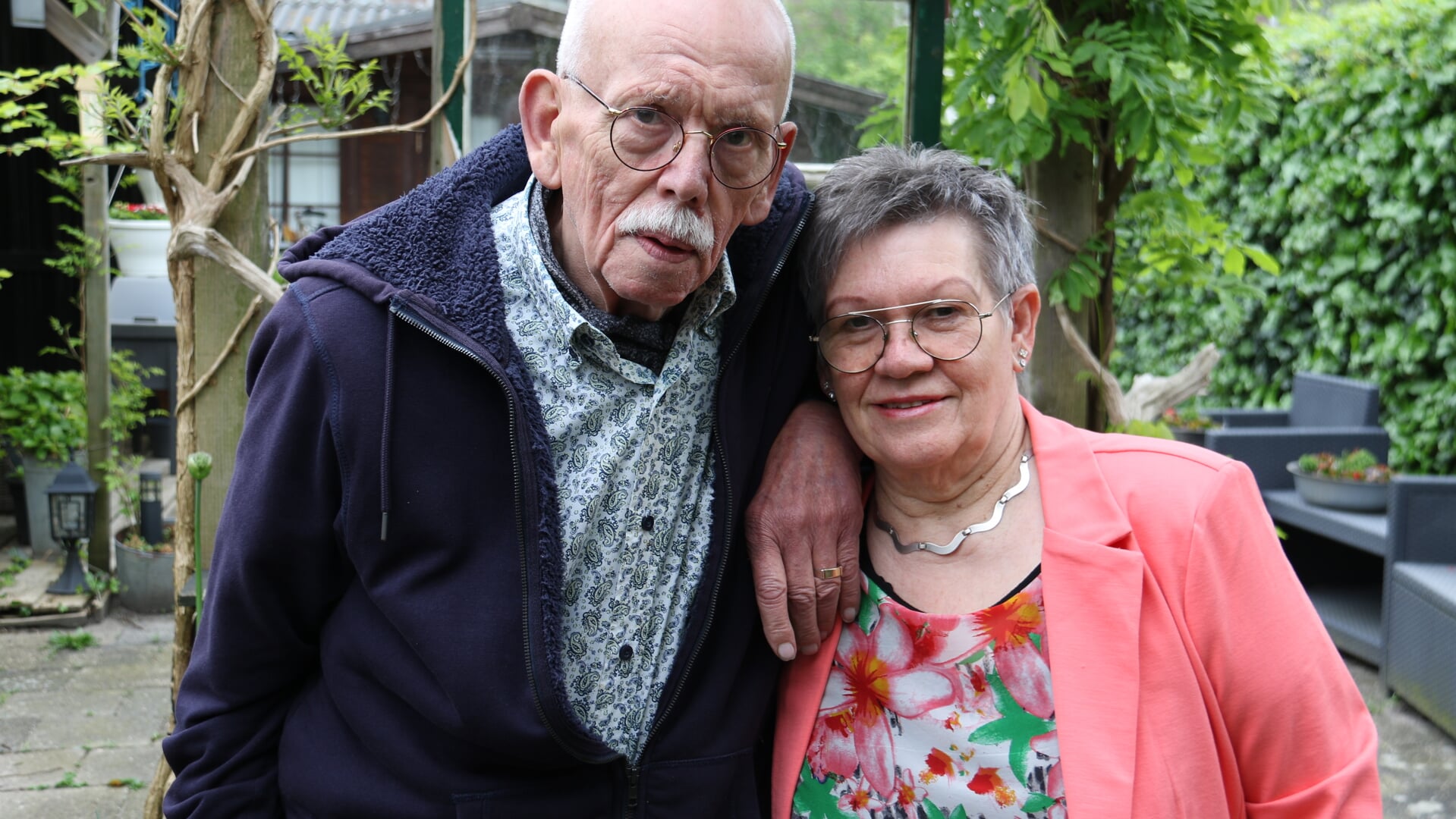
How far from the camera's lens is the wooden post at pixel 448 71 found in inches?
104

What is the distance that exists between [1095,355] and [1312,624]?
1.51 meters

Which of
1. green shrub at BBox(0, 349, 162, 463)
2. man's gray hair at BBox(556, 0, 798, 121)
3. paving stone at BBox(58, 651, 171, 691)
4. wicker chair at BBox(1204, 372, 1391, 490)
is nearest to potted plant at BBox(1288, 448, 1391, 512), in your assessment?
wicker chair at BBox(1204, 372, 1391, 490)

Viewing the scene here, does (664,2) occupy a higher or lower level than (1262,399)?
higher

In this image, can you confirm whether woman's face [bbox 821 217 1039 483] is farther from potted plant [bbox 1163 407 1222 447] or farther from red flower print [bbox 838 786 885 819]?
potted plant [bbox 1163 407 1222 447]

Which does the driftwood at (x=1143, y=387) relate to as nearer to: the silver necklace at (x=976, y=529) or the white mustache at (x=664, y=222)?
the silver necklace at (x=976, y=529)

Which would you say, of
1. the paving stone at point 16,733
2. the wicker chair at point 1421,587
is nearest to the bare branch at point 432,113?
the paving stone at point 16,733

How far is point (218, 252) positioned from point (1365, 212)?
6.18m

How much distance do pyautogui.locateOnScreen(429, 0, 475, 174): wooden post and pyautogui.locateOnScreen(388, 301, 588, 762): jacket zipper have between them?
3.72 feet

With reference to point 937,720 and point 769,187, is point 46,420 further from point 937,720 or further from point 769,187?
point 937,720

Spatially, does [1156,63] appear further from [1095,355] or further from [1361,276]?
[1361,276]

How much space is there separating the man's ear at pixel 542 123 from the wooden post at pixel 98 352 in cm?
574

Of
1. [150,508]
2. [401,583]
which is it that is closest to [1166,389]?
[401,583]

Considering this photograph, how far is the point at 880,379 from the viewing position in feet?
5.99

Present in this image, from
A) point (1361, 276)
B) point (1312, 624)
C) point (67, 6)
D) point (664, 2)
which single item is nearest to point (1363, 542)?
point (1361, 276)
